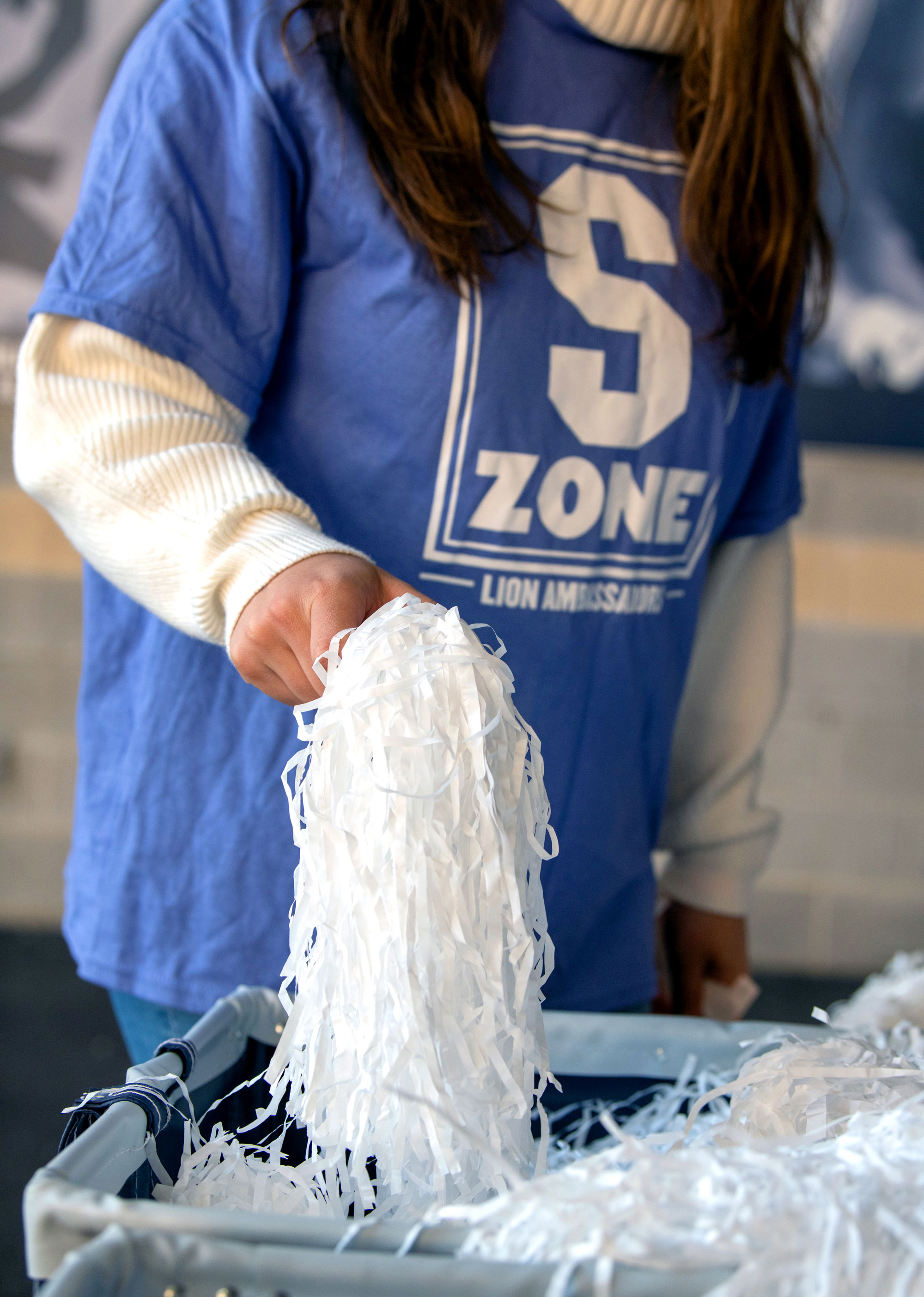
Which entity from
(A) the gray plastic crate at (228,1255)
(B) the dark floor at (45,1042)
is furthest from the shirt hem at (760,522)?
(B) the dark floor at (45,1042)

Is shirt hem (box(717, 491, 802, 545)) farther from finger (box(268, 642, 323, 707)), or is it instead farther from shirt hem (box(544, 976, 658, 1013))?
finger (box(268, 642, 323, 707))

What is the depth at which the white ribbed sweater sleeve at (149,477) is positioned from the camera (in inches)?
23.0

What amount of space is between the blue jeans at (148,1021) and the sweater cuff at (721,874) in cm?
45

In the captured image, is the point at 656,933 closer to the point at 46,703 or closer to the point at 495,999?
the point at 495,999

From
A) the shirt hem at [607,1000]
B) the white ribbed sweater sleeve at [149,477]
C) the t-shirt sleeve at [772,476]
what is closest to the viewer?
the white ribbed sweater sleeve at [149,477]

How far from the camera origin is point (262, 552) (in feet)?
1.84

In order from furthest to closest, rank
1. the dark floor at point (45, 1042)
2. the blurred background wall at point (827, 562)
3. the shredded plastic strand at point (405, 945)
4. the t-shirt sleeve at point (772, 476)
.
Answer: the blurred background wall at point (827, 562) < the dark floor at point (45, 1042) < the t-shirt sleeve at point (772, 476) < the shredded plastic strand at point (405, 945)

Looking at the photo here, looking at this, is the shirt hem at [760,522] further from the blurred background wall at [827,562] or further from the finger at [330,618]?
the blurred background wall at [827,562]

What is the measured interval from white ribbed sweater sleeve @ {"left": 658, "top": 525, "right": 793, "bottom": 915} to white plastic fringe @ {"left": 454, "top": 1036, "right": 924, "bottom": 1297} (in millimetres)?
553

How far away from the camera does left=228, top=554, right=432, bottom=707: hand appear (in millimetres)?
Result: 518

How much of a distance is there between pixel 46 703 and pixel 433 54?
1964mm

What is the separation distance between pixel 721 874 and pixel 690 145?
59cm

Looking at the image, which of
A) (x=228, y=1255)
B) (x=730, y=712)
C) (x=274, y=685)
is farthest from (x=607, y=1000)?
(x=228, y=1255)

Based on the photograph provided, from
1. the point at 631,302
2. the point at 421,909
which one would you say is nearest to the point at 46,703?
the point at 631,302
